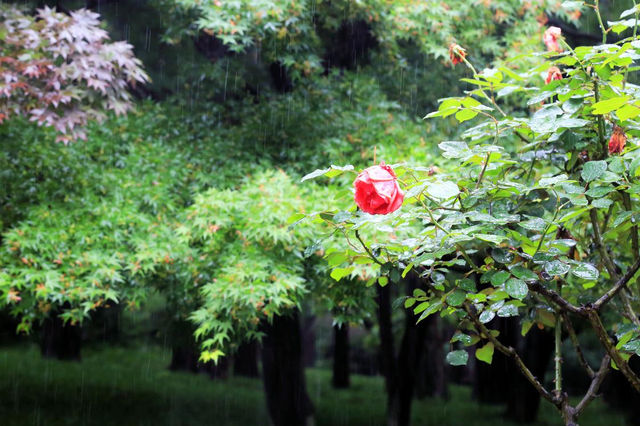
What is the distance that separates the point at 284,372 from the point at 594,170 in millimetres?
5807

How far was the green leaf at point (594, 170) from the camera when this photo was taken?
68.6 inches

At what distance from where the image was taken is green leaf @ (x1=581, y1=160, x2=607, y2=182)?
1.74 metres

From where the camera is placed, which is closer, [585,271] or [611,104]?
[611,104]

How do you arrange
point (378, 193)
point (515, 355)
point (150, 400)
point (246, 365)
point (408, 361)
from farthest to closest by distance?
point (246, 365)
point (150, 400)
point (408, 361)
point (515, 355)
point (378, 193)

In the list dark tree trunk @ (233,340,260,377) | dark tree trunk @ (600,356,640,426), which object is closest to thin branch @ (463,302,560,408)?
dark tree trunk @ (600,356,640,426)

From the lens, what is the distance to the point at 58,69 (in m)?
4.43

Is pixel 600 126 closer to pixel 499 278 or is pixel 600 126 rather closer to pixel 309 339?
pixel 499 278

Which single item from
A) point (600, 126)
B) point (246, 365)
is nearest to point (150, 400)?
point (246, 365)

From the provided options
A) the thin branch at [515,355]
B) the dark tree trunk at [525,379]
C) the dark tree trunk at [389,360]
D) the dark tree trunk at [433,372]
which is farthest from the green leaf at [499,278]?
the dark tree trunk at [433,372]

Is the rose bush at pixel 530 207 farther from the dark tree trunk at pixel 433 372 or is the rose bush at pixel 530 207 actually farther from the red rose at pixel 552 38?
the dark tree trunk at pixel 433 372

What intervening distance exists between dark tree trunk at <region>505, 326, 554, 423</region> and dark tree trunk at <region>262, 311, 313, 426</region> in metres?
3.06

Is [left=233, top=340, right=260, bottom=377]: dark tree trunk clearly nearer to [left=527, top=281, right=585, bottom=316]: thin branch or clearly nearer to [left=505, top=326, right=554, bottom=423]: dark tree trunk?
[left=505, top=326, right=554, bottom=423]: dark tree trunk

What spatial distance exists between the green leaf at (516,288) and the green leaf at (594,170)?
1.16ft

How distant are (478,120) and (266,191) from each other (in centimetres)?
252
